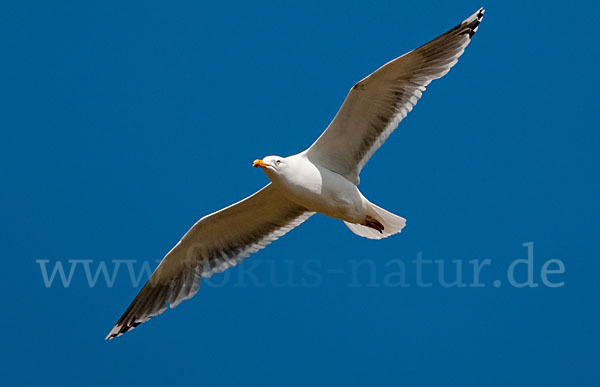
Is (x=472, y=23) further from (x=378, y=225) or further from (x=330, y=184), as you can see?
(x=378, y=225)

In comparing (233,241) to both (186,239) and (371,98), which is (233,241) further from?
(371,98)

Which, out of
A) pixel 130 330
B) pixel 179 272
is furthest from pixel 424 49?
pixel 130 330

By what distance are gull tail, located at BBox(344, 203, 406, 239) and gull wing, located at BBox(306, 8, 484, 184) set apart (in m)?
0.61

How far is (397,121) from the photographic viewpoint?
7332 millimetres

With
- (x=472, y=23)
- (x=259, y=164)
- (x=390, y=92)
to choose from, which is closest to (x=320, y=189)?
(x=259, y=164)

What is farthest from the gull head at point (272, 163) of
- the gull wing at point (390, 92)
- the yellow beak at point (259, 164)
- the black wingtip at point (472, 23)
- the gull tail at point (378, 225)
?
the black wingtip at point (472, 23)

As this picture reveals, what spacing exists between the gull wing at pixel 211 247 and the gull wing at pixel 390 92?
2.60 ft

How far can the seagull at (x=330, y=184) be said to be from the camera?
715cm

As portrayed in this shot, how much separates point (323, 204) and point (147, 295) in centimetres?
213

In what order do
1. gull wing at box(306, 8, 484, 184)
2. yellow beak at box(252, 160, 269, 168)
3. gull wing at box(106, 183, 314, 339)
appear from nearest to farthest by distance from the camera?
yellow beak at box(252, 160, 269, 168), gull wing at box(306, 8, 484, 184), gull wing at box(106, 183, 314, 339)

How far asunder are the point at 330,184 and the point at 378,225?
A: 0.64 meters

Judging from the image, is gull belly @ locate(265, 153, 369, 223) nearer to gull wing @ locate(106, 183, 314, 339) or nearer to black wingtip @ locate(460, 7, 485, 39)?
gull wing @ locate(106, 183, 314, 339)

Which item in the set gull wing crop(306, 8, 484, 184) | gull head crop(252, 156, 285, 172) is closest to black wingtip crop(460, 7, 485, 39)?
gull wing crop(306, 8, 484, 184)

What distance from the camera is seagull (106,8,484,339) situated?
7.15 meters
